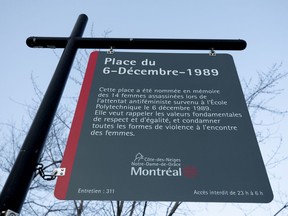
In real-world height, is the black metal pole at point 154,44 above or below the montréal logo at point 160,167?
above

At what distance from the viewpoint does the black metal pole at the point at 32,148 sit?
1.63m

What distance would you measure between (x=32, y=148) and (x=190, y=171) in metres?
1.06

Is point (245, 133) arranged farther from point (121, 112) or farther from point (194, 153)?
point (121, 112)

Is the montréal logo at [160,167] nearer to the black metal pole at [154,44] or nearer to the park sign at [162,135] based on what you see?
the park sign at [162,135]

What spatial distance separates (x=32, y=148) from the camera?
1.89 metres

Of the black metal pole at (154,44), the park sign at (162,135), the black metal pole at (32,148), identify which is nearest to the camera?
the black metal pole at (32,148)

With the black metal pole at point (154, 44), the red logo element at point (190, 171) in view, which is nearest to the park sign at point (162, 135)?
the red logo element at point (190, 171)

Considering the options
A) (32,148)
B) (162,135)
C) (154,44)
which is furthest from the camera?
(154,44)

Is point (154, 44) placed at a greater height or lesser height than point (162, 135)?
greater

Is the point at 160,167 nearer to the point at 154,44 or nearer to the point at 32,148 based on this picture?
the point at 32,148

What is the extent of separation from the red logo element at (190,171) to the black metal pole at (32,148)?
98cm

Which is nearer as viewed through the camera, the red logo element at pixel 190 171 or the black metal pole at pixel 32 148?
the black metal pole at pixel 32 148

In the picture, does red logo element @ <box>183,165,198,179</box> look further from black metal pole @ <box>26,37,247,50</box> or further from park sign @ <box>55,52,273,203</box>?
black metal pole @ <box>26,37,247,50</box>

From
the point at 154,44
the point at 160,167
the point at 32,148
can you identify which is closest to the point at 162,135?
the point at 160,167
